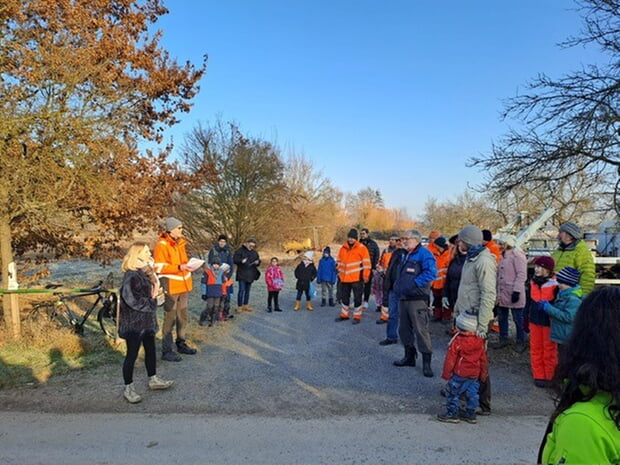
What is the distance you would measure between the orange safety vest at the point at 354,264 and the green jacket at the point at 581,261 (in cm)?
403

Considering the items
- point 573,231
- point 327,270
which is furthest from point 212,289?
point 573,231

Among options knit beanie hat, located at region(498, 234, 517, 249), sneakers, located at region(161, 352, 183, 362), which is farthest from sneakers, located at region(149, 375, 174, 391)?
knit beanie hat, located at region(498, 234, 517, 249)

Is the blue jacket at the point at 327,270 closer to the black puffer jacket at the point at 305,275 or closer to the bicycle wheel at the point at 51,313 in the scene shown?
the black puffer jacket at the point at 305,275

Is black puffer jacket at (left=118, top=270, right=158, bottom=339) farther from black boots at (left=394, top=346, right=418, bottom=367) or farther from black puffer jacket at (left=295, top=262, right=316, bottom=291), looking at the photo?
black puffer jacket at (left=295, top=262, right=316, bottom=291)

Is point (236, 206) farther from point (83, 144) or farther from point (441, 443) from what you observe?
point (441, 443)

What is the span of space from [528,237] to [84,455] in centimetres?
1263

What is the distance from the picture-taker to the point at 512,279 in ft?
22.8

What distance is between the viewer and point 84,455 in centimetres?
360

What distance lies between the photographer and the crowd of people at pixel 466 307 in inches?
61.3

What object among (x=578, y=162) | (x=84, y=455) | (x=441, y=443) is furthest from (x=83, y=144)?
(x=578, y=162)

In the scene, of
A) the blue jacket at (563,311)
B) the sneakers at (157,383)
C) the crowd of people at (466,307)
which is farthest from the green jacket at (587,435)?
the sneakers at (157,383)

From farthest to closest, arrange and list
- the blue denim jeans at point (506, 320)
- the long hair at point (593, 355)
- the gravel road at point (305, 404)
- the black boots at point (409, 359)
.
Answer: the blue denim jeans at point (506, 320) → the black boots at point (409, 359) → the gravel road at point (305, 404) → the long hair at point (593, 355)

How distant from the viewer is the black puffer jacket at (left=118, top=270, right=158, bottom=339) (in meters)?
4.88

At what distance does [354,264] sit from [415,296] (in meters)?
3.16
